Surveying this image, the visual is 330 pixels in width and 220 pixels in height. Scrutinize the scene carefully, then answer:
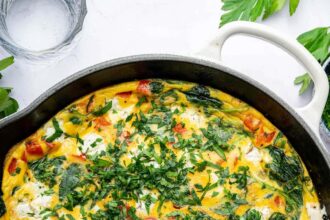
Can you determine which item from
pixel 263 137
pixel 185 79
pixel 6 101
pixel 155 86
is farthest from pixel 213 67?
pixel 6 101

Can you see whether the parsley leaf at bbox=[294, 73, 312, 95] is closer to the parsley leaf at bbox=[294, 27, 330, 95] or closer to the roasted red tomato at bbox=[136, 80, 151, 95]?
the parsley leaf at bbox=[294, 27, 330, 95]

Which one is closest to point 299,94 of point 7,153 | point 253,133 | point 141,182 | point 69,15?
point 253,133

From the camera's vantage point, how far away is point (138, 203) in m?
3.38

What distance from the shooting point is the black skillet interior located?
3299 mm

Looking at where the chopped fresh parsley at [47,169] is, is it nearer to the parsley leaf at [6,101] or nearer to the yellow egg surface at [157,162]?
the yellow egg surface at [157,162]

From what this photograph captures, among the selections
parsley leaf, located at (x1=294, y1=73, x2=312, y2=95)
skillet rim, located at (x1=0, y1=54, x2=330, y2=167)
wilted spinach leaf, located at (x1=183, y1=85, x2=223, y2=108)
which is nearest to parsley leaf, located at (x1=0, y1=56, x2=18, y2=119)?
skillet rim, located at (x1=0, y1=54, x2=330, y2=167)

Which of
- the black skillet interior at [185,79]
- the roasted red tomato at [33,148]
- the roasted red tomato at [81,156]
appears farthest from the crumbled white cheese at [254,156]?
the roasted red tomato at [33,148]

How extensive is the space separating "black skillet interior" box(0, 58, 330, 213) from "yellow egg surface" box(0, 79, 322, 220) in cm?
4

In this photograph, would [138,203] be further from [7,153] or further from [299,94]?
[299,94]

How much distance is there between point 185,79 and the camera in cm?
351

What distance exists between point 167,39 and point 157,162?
840mm

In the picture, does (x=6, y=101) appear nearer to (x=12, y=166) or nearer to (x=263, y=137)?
(x=12, y=166)

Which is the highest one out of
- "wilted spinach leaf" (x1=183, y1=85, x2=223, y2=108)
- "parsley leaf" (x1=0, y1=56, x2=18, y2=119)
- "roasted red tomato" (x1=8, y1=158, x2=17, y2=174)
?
"wilted spinach leaf" (x1=183, y1=85, x2=223, y2=108)

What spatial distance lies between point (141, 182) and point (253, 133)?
69 cm
